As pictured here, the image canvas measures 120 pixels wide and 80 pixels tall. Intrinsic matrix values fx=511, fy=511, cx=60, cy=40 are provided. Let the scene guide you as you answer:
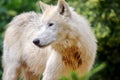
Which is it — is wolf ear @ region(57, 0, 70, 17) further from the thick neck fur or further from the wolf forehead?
the thick neck fur

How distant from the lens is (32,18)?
8.98m

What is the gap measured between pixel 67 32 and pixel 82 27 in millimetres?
252

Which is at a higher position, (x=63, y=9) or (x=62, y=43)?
(x=63, y=9)

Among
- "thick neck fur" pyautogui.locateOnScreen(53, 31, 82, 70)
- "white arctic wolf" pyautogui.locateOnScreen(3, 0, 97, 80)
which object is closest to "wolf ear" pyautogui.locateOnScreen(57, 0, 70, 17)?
"white arctic wolf" pyautogui.locateOnScreen(3, 0, 97, 80)

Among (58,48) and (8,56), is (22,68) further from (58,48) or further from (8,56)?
(58,48)

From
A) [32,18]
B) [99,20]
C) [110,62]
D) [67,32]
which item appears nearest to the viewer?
[67,32]

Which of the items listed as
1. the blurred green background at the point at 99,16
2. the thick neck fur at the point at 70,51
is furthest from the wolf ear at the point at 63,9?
the blurred green background at the point at 99,16

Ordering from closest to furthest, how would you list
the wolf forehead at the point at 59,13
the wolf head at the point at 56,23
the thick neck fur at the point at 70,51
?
the wolf head at the point at 56,23
the wolf forehead at the point at 59,13
the thick neck fur at the point at 70,51

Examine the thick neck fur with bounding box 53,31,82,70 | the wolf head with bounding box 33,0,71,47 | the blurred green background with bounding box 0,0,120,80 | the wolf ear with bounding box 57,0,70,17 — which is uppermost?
the wolf ear with bounding box 57,0,70,17

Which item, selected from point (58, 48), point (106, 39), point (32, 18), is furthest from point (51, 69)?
point (106, 39)

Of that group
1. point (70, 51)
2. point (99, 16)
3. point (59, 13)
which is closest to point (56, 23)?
point (59, 13)

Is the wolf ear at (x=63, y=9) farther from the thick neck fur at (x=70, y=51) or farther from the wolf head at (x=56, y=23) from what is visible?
the thick neck fur at (x=70, y=51)

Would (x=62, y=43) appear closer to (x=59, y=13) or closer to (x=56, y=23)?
(x=56, y=23)

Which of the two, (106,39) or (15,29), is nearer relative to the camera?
(15,29)
